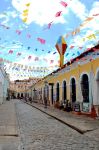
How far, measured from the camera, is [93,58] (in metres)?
21.1

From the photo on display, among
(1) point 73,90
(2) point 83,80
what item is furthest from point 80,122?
(1) point 73,90

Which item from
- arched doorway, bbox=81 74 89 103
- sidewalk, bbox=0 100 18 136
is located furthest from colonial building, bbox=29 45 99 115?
sidewalk, bbox=0 100 18 136

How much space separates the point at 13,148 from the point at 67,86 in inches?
793

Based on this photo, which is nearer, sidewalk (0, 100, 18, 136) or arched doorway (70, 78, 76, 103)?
sidewalk (0, 100, 18, 136)

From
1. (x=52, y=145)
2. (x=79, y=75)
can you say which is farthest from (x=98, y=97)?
(x=52, y=145)

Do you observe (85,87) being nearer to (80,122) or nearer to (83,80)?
(83,80)

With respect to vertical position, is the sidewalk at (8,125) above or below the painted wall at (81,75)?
below

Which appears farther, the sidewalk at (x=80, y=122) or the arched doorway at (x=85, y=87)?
the arched doorway at (x=85, y=87)

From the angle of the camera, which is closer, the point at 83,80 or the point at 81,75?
the point at 83,80

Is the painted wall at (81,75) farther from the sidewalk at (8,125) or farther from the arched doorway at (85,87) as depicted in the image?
the sidewalk at (8,125)

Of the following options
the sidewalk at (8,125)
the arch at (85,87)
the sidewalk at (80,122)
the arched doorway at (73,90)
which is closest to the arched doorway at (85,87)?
the arch at (85,87)

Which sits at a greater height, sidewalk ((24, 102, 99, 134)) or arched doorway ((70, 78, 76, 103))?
arched doorway ((70, 78, 76, 103))

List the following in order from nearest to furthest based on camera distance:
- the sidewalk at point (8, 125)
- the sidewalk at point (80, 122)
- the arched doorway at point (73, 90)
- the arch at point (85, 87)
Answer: the sidewalk at point (8, 125), the sidewalk at point (80, 122), the arch at point (85, 87), the arched doorway at point (73, 90)

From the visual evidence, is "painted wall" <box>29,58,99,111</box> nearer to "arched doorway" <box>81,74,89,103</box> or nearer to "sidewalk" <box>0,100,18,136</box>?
"arched doorway" <box>81,74,89,103</box>
